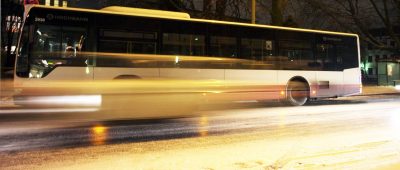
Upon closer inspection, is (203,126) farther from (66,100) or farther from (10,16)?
(10,16)

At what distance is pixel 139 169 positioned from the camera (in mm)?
6551

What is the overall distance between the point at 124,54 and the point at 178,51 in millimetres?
1966

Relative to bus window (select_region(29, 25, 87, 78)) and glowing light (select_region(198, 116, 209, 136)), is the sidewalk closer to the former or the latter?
glowing light (select_region(198, 116, 209, 136))

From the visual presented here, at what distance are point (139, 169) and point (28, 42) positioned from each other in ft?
23.9

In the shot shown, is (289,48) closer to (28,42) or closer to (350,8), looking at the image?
(28,42)

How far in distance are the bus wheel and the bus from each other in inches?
1.4

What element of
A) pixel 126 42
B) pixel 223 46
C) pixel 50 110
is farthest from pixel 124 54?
pixel 50 110

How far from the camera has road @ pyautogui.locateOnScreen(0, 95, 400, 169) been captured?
6953 millimetres

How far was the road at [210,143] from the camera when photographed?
6953 mm

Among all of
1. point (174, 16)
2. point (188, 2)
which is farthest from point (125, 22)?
point (188, 2)

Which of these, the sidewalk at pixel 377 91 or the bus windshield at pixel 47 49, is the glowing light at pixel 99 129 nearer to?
the bus windshield at pixel 47 49

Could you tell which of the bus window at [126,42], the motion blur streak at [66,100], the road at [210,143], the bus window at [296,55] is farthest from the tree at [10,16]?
the motion blur streak at [66,100]

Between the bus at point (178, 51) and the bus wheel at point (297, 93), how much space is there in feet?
0.12

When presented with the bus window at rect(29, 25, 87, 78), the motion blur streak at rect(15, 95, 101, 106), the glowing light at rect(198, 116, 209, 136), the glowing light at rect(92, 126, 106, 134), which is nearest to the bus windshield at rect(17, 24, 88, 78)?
the bus window at rect(29, 25, 87, 78)
